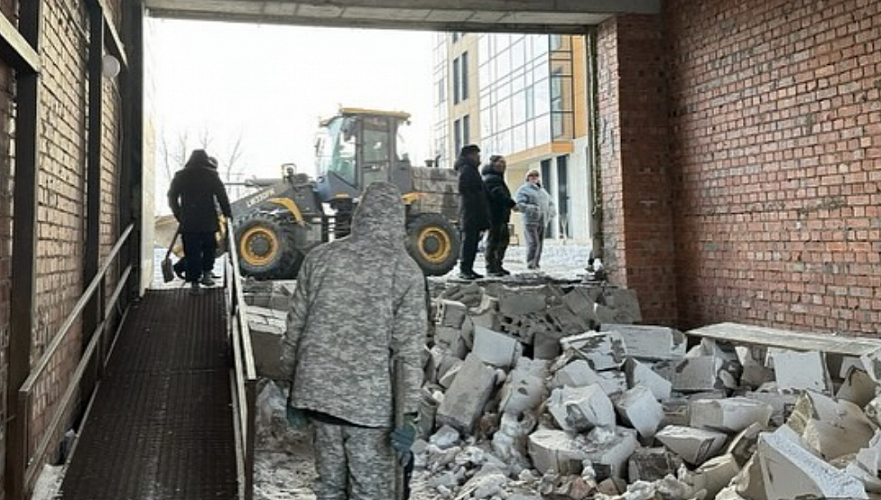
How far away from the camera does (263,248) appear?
10.4 meters

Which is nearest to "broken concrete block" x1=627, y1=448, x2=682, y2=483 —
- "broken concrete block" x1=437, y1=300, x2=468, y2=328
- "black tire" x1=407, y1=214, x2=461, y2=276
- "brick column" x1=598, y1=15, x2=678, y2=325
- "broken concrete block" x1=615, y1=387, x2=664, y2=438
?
"broken concrete block" x1=615, y1=387, x2=664, y2=438

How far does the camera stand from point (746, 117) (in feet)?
23.0

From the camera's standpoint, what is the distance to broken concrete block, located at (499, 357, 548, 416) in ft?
18.9

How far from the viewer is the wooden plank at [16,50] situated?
2.84 m

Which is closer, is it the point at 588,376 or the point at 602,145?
the point at 588,376

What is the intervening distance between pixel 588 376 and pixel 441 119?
88.8ft

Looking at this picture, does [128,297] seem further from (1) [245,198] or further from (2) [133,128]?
(1) [245,198]

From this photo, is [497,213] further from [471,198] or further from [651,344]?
[651,344]

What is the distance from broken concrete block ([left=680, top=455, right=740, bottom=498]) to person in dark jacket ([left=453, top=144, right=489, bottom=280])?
5054mm

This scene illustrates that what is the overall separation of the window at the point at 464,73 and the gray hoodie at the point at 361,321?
2705cm

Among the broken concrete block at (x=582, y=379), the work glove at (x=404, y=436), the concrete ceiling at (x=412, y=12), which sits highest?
the concrete ceiling at (x=412, y=12)

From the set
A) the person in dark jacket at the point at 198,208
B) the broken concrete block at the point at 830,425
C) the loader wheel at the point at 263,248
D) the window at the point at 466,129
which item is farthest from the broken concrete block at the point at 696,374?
the window at the point at 466,129

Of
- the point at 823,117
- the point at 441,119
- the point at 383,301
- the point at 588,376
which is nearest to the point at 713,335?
the point at 588,376

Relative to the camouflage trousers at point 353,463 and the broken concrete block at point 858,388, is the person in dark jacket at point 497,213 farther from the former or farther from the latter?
the camouflage trousers at point 353,463
